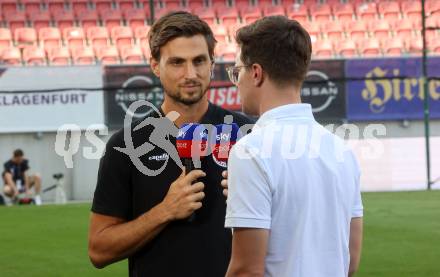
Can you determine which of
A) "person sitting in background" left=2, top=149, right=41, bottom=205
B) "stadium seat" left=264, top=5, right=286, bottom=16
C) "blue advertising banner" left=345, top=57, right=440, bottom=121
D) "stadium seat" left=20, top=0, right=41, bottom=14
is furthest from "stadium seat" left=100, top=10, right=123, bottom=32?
"blue advertising banner" left=345, top=57, right=440, bottom=121

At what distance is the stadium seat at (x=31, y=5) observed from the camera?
25.7 metres

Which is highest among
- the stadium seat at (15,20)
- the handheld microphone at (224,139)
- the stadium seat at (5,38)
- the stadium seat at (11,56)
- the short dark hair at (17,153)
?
the stadium seat at (15,20)

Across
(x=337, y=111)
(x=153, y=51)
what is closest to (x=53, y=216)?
(x=337, y=111)

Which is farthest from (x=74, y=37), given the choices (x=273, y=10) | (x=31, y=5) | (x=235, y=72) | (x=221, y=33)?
(x=235, y=72)

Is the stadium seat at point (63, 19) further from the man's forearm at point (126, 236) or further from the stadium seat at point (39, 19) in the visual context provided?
the man's forearm at point (126, 236)

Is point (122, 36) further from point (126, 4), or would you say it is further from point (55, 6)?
point (55, 6)

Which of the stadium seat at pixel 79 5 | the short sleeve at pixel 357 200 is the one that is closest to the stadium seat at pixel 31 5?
the stadium seat at pixel 79 5

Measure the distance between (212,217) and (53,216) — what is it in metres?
11.5

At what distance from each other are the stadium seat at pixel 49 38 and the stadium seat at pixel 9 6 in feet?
5.66

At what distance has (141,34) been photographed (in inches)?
945

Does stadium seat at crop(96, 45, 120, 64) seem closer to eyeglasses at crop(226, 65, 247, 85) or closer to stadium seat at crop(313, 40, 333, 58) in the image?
stadium seat at crop(313, 40, 333, 58)

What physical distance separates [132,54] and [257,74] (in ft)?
64.6

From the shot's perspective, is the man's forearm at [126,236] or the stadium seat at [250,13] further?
the stadium seat at [250,13]

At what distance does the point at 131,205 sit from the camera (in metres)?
3.80
